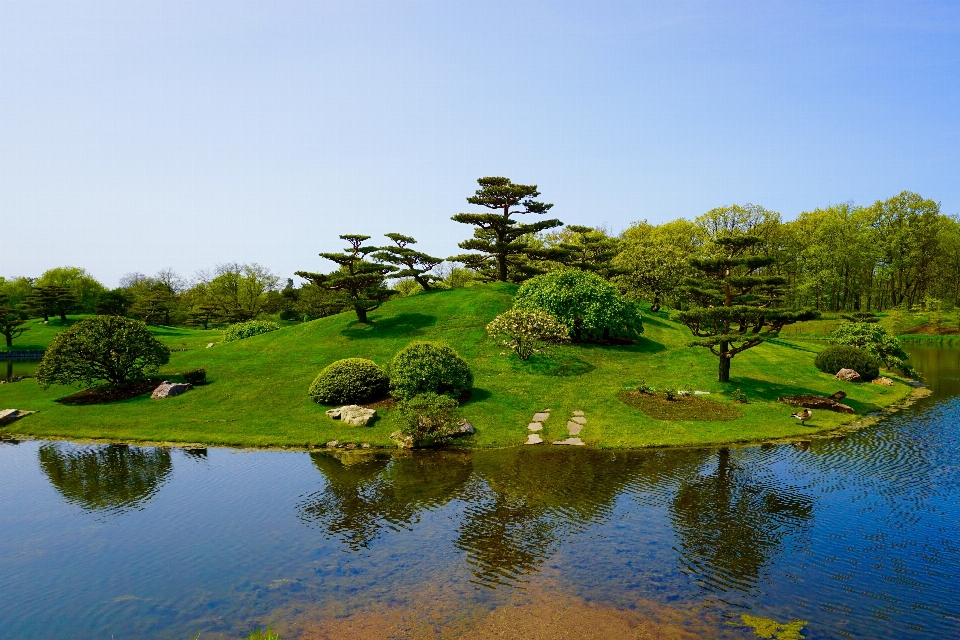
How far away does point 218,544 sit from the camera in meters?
16.2

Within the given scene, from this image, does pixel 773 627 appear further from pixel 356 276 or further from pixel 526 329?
pixel 356 276

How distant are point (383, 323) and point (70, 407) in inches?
961

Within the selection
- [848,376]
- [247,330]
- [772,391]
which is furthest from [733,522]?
[247,330]

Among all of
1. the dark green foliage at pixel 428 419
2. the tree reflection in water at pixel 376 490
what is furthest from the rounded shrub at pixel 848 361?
the tree reflection in water at pixel 376 490

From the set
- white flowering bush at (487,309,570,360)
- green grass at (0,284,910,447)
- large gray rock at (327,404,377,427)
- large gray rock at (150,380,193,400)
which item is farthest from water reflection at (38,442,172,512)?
white flowering bush at (487,309,570,360)

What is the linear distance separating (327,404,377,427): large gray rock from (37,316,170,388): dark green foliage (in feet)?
47.0

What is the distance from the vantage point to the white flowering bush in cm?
3900

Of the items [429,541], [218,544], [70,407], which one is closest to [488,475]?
[429,541]

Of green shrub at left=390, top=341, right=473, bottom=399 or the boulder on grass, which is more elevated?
green shrub at left=390, top=341, right=473, bottom=399

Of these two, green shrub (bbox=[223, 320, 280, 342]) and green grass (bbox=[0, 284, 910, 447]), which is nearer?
green grass (bbox=[0, 284, 910, 447])

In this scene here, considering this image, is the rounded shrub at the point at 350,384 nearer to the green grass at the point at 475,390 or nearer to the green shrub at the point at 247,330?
the green grass at the point at 475,390

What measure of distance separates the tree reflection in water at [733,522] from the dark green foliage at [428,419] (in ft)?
37.9

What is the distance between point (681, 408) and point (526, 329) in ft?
41.3

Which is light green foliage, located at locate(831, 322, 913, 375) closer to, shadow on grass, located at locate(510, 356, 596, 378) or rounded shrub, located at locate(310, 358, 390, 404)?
shadow on grass, located at locate(510, 356, 596, 378)
